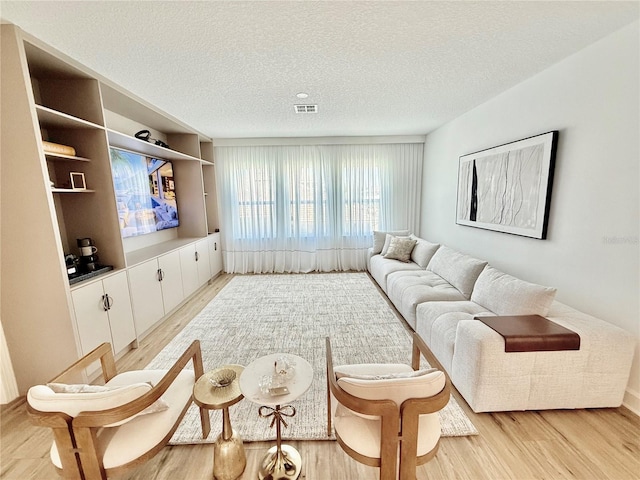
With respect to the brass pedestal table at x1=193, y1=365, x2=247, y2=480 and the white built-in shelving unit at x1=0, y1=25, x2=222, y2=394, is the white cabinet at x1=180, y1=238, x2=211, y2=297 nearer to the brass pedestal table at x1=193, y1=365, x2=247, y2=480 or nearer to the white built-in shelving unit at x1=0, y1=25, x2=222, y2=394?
the white built-in shelving unit at x1=0, y1=25, x2=222, y2=394

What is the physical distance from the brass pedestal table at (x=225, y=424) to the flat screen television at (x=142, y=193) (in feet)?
6.45

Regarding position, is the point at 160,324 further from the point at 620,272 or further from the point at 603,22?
the point at 603,22

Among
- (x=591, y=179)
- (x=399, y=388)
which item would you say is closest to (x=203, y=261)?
(x=399, y=388)

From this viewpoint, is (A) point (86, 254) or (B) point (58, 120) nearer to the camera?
(B) point (58, 120)

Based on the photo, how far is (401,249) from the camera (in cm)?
420

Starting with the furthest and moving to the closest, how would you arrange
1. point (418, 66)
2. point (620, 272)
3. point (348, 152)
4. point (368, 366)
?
point (348, 152)
point (418, 66)
point (620, 272)
point (368, 366)

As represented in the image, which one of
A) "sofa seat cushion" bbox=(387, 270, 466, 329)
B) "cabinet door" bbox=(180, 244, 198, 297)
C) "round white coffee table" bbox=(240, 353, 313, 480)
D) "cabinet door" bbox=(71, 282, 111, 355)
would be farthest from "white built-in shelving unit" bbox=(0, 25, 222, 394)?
"sofa seat cushion" bbox=(387, 270, 466, 329)

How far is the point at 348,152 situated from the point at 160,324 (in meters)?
4.03

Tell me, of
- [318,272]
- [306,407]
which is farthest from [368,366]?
[318,272]

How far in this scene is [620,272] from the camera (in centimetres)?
175

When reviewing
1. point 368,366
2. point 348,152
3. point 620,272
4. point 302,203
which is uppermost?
point 348,152

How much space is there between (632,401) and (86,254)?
4.36m

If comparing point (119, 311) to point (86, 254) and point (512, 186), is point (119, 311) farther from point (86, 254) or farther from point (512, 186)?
point (512, 186)

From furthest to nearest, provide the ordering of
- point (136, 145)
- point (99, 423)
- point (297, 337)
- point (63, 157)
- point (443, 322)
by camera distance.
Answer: point (136, 145) < point (297, 337) < point (443, 322) < point (63, 157) < point (99, 423)
